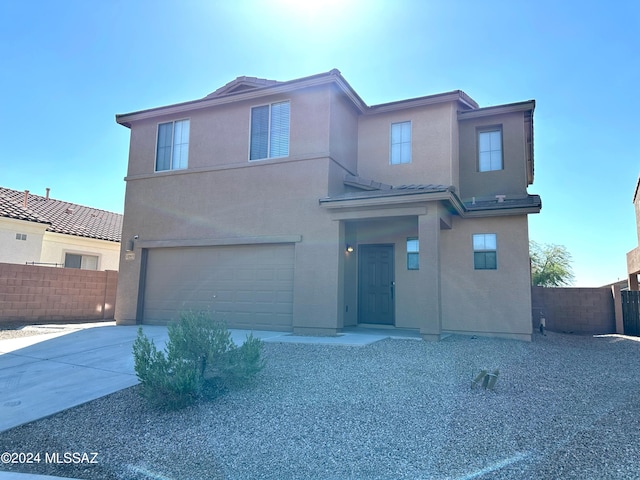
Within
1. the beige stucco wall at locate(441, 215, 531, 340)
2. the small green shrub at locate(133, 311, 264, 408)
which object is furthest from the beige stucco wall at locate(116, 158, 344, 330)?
the small green shrub at locate(133, 311, 264, 408)

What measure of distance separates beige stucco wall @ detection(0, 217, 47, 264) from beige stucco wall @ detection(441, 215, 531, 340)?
15.5m

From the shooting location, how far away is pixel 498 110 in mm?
12336

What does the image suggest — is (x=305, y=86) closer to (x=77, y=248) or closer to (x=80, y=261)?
(x=77, y=248)

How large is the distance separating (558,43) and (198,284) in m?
10.8

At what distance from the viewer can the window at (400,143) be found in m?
12.3

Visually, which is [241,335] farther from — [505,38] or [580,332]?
[580,332]

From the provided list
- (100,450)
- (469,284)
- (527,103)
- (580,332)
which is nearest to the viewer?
(100,450)

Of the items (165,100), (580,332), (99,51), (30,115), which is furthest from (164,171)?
(580,332)

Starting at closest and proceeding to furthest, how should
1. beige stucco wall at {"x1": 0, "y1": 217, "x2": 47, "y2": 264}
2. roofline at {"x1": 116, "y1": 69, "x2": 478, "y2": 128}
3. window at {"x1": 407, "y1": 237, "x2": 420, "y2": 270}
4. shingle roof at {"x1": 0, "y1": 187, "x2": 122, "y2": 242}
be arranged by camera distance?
roofline at {"x1": 116, "y1": 69, "x2": 478, "y2": 128}
window at {"x1": 407, "y1": 237, "x2": 420, "y2": 270}
beige stucco wall at {"x1": 0, "y1": 217, "x2": 47, "y2": 264}
shingle roof at {"x1": 0, "y1": 187, "x2": 122, "y2": 242}

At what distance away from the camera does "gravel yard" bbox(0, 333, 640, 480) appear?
377 cm

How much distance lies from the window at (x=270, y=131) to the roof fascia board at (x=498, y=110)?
4.99 m

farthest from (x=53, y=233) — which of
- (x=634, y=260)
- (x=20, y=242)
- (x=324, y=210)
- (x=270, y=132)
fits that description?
(x=634, y=260)

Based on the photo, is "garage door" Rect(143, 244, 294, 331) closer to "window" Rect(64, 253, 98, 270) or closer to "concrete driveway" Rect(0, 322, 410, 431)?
"concrete driveway" Rect(0, 322, 410, 431)

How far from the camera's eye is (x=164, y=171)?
42.4ft
